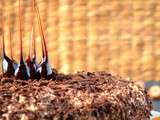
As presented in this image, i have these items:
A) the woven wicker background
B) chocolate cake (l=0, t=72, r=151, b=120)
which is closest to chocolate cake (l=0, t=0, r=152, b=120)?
chocolate cake (l=0, t=72, r=151, b=120)

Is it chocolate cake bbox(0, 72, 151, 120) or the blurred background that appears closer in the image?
chocolate cake bbox(0, 72, 151, 120)

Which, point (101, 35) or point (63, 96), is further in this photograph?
point (101, 35)

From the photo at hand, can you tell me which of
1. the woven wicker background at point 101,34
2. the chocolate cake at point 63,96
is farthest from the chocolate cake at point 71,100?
the woven wicker background at point 101,34

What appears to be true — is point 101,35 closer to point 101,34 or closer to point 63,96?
point 101,34

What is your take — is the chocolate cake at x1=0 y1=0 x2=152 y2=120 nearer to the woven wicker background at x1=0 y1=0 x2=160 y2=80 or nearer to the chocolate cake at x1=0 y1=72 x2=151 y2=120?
the chocolate cake at x1=0 y1=72 x2=151 y2=120

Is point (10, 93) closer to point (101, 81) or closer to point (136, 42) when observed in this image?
point (101, 81)

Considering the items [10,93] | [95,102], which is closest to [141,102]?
[95,102]

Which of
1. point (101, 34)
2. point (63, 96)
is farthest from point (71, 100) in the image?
point (101, 34)
